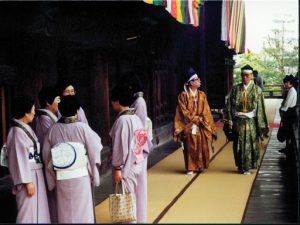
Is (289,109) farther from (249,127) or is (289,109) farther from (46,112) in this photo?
(46,112)

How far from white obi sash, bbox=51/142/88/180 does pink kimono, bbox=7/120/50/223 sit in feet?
0.71

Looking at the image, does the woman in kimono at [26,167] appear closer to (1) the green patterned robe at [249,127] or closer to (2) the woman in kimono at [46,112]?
(2) the woman in kimono at [46,112]

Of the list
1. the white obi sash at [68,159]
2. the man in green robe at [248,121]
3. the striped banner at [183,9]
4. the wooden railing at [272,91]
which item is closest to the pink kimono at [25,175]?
the white obi sash at [68,159]

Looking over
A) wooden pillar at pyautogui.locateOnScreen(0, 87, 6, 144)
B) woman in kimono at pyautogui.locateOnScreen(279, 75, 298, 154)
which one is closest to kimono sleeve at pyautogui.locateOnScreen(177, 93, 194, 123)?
woman in kimono at pyautogui.locateOnScreen(279, 75, 298, 154)

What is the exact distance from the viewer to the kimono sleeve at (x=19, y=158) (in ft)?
15.1

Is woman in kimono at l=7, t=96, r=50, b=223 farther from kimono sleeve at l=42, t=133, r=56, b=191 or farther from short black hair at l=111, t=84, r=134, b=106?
short black hair at l=111, t=84, r=134, b=106

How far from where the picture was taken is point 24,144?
466 centimetres

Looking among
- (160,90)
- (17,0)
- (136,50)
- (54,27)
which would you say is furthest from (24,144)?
(160,90)

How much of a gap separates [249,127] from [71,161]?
4.61 meters

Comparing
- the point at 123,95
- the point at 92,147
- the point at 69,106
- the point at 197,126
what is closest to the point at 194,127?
the point at 197,126

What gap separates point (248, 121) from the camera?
8680 millimetres

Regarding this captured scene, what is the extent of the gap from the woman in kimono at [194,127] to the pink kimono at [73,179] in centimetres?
404

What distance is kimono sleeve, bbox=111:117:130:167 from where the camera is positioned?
5191 millimetres

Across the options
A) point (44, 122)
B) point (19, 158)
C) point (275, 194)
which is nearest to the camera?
point (19, 158)
